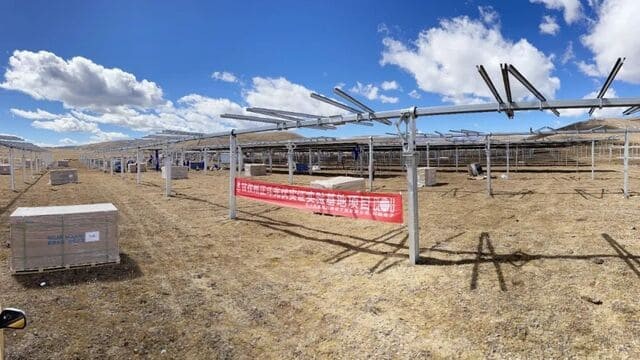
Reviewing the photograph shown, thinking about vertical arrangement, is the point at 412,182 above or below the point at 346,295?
above

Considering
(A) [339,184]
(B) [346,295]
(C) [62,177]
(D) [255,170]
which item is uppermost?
(D) [255,170]

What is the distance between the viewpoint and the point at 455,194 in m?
19.4

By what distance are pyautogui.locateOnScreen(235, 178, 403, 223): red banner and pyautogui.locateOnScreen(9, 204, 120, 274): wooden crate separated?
4.86 m

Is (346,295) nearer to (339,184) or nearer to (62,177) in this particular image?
(339,184)

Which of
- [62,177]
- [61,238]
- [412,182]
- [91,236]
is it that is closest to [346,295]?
[412,182]

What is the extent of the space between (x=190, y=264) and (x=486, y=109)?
6799 mm

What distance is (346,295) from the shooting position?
6.20 meters

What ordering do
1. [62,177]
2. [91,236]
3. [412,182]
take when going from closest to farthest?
[412,182] < [91,236] < [62,177]

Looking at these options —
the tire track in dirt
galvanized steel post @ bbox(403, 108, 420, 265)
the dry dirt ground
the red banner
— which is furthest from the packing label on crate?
galvanized steel post @ bbox(403, 108, 420, 265)

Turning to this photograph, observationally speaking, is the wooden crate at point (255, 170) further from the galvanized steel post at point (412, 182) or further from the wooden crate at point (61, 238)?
the galvanized steel post at point (412, 182)

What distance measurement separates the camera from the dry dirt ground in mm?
4602

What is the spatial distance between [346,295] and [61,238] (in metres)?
5.82

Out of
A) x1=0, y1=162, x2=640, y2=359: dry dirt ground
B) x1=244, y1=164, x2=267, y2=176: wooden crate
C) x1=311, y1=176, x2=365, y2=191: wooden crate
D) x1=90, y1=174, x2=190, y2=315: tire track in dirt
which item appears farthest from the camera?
x1=244, y1=164, x2=267, y2=176: wooden crate

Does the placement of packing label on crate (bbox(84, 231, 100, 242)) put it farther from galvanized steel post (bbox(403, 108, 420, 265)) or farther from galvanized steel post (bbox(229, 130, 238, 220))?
galvanized steel post (bbox(403, 108, 420, 265))
